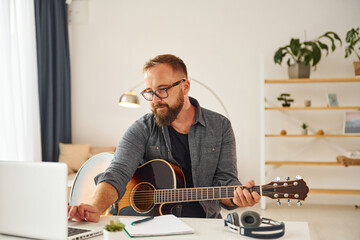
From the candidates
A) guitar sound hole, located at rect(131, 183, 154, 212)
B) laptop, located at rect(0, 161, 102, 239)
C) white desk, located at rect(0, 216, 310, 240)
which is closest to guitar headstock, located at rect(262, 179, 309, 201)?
white desk, located at rect(0, 216, 310, 240)

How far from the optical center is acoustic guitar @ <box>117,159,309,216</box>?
1759 mm

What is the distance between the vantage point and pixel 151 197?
1910 millimetres

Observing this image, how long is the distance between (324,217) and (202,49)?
2.53 meters

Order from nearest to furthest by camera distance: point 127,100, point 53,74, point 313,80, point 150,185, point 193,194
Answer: point 193,194 → point 150,185 → point 127,100 → point 313,80 → point 53,74

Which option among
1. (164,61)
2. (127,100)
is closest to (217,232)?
(164,61)

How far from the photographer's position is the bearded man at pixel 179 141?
1.92 metres

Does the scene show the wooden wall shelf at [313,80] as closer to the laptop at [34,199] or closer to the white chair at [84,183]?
the white chair at [84,183]

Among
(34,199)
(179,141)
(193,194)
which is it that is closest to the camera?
(34,199)

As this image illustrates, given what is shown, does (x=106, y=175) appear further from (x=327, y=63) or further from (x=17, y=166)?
(x=327, y=63)

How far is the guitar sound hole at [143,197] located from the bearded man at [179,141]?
53 mm

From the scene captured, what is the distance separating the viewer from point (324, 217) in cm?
421

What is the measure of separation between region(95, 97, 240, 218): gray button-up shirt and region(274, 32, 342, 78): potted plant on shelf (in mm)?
2744

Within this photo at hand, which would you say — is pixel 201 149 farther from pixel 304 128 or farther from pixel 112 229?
pixel 304 128

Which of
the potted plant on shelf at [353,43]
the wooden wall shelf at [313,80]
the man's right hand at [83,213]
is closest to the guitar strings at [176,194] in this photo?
the man's right hand at [83,213]
